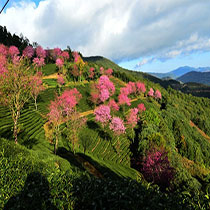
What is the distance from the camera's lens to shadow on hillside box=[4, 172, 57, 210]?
4574 millimetres

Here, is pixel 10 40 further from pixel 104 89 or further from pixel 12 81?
pixel 12 81

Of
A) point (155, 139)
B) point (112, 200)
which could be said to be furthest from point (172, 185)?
point (112, 200)

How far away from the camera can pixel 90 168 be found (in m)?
25.3

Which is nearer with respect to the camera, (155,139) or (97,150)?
(97,150)

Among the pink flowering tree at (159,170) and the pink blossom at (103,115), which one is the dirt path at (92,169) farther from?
the pink blossom at (103,115)

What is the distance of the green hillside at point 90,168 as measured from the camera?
5.00m

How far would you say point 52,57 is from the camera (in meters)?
109

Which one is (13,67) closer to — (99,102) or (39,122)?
(39,122)

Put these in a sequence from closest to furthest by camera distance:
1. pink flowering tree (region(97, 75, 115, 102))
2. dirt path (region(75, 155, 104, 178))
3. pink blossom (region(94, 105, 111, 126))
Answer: dirt path (region(75, 155, 104, 178)) → pink blossom (region(94, 105, 111, 126)) → pink flowering tree (region(97, 75, 115, 102))

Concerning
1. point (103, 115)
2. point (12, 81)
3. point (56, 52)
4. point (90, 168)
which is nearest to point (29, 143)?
point (90, 168)

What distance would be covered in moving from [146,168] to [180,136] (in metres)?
52.1

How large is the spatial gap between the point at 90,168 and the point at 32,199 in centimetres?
2198

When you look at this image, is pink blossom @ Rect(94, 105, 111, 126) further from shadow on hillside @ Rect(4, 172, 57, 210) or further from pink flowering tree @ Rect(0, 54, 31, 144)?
shadow on hillside @ Rect(4, 172, 57, 210)

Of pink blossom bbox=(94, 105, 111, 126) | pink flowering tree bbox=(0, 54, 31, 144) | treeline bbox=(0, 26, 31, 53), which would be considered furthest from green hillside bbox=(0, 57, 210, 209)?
treeline bbox=(0, 26, 31, 53)
